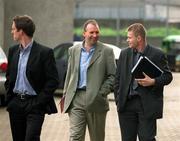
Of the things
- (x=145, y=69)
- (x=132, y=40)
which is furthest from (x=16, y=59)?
(x=145, y=69)

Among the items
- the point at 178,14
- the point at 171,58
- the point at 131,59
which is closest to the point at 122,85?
the point at 131,59

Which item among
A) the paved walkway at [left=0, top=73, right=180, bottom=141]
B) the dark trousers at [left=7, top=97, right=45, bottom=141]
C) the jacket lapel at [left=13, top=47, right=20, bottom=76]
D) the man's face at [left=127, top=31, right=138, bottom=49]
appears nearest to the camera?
the dark trousers at [left=7, top=97, right=45, bottom=141]

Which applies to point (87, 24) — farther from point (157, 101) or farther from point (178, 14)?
point (178, 14)

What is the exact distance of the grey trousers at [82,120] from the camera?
7582 millimetres

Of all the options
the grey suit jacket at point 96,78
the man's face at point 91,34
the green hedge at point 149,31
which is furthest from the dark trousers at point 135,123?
the green hedge at point 149,31

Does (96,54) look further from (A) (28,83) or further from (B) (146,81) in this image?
(A) (28,83)

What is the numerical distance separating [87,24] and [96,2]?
3897cm

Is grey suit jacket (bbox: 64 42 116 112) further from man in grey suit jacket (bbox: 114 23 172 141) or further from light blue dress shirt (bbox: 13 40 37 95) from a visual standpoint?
light blue dress shirt (bbox: 13 40 37 95)

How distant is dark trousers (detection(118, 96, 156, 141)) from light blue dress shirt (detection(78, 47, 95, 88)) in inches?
25.9

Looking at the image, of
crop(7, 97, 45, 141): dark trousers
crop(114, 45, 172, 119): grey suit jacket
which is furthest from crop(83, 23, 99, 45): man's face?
crop(7, 97, 45, 141): dark trousers

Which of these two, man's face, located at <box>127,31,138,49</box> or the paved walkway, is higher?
man's face, located at <box>127,31,138,49</box>

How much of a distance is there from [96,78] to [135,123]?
30.0 inches

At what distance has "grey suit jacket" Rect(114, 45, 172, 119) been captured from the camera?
7094 mm

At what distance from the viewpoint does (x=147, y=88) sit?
280 inches
